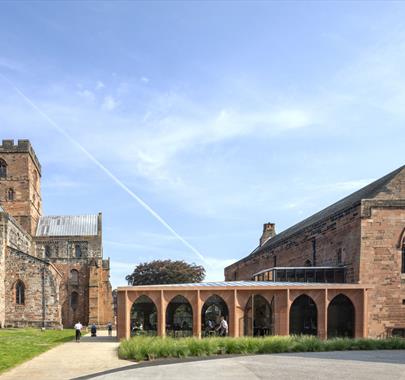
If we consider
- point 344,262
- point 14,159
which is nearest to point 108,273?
point 14,159

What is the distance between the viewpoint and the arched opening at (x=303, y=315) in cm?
3052

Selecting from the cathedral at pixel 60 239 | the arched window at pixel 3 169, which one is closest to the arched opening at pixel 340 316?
the cathedral at pixel 60 239

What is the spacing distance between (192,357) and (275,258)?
2748 cm

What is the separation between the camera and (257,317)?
34094mm

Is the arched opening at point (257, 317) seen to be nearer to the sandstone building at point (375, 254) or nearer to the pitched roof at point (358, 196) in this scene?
the sandstone building at point (375, 254)

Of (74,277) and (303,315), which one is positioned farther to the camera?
(74,277)

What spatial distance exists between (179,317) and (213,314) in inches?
110

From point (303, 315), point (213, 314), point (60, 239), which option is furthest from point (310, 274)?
point (60, 239)

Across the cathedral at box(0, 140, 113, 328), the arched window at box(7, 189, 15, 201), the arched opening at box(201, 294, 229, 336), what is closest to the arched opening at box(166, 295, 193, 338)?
the arched opening at box(201, 294, 229, 336)

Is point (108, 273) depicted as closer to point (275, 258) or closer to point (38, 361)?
point (275, 258)

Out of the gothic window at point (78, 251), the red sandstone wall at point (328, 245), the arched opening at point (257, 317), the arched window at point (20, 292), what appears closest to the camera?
the red sandstone wall at point (328, 245)

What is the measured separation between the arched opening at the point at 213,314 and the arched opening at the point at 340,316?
646 cm

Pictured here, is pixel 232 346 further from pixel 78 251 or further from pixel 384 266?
pixel 78 251

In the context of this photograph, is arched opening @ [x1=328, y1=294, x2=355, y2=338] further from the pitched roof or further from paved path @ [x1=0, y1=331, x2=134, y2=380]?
paved path @ [x1=0, y1=331, x2=134, y2=380]
